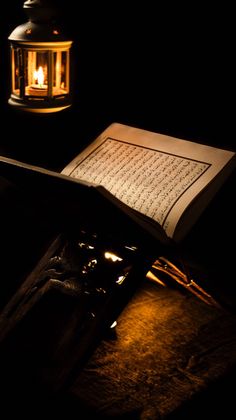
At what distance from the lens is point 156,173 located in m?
2.43

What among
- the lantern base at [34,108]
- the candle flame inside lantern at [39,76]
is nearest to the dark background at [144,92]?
the lantern base at [34,108]

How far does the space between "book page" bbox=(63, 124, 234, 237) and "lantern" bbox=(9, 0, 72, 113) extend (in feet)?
1.18

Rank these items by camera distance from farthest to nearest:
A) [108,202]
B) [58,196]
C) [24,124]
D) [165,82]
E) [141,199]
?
[24,124]
[165,82]
[141,199]
[58,196]
[108,202]

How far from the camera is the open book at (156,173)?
2.19 m

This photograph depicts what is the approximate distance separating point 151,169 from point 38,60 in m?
0.97

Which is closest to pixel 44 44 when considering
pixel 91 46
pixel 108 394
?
pixel 91 46

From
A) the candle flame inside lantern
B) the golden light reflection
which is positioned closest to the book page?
the golden light reflection

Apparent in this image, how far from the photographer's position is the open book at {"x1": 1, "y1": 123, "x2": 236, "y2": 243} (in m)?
2.19

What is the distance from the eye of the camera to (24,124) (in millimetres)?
3576

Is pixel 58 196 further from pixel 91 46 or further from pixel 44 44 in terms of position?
pixel 91 46

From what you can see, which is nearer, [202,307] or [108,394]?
[108,394]

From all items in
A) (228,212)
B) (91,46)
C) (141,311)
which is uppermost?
(91,46)

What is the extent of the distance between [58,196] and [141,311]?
36.4 inches

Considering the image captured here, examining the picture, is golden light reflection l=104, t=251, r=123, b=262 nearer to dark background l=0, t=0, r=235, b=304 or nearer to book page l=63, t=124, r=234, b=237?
book page l=63, t=124, r=234, b=237
